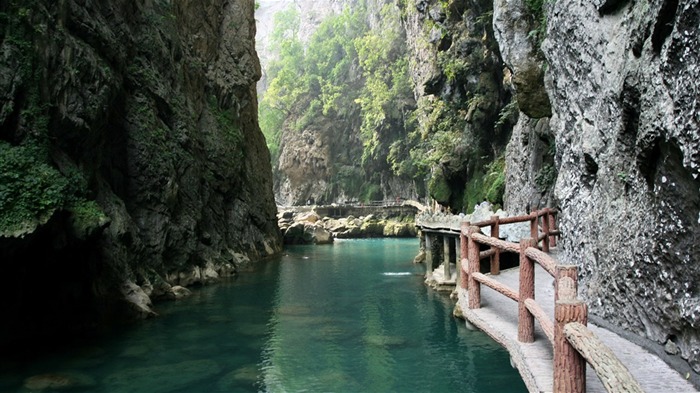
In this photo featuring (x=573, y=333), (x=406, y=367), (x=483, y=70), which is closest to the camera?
(x=573, y=333)

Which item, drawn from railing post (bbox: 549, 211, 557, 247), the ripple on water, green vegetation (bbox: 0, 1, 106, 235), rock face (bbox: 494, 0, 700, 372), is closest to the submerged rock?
the ripple on water

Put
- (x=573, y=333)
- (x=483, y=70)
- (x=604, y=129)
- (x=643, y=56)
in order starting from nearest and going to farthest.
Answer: (x=573, y=333), (x=643, y=56), (x=604, y=129), (x=483, y=70)

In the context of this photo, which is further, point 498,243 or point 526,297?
point 498,243

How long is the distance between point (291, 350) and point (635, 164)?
9527 mm

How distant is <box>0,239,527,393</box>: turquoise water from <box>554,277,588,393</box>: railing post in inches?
269

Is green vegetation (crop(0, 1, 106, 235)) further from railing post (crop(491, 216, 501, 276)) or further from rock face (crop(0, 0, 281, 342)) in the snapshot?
railing post (crop(491, 216, 501, 276))

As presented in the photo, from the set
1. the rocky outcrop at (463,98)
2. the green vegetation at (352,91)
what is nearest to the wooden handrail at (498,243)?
the rocky outcrop at (463,98)

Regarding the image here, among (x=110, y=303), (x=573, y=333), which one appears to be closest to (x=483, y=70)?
(x=110, y=303)

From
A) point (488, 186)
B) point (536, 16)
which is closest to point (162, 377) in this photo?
point (536, 16)

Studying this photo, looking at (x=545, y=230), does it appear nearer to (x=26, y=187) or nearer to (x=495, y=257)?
(x=495, y=257)

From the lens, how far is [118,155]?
19.6 meters

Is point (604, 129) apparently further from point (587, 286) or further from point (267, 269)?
point (267, 269)

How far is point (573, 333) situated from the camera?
400 centimetres

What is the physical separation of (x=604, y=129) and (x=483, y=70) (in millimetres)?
21434
